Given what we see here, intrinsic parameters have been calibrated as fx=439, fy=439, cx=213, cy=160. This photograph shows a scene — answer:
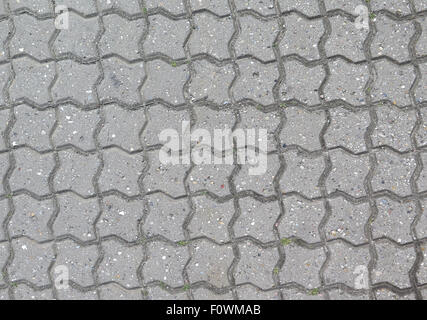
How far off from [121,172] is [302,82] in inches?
49.3

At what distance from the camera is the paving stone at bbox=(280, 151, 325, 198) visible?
268cm

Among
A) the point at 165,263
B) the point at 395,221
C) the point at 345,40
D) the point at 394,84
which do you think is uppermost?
the point at 345,40

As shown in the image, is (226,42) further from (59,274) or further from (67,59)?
(59,274)

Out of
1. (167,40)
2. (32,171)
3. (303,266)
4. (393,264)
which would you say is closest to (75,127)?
(32,171)

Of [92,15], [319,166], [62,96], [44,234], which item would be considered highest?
[92,15]

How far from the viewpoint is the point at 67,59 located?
2771mm

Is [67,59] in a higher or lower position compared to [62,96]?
higher

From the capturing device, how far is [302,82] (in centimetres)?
271

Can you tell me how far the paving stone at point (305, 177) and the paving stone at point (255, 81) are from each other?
441 millimetres

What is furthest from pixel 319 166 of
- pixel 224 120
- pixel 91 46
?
pixel 91 46

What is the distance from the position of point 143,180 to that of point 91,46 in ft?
2.98

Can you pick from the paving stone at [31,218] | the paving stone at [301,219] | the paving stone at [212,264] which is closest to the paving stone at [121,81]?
the paving stone at [31,218]

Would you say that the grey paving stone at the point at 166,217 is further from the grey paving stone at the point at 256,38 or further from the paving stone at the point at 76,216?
the grey paving stone at the point at 256,38

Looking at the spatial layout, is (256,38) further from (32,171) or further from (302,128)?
(32,171)
